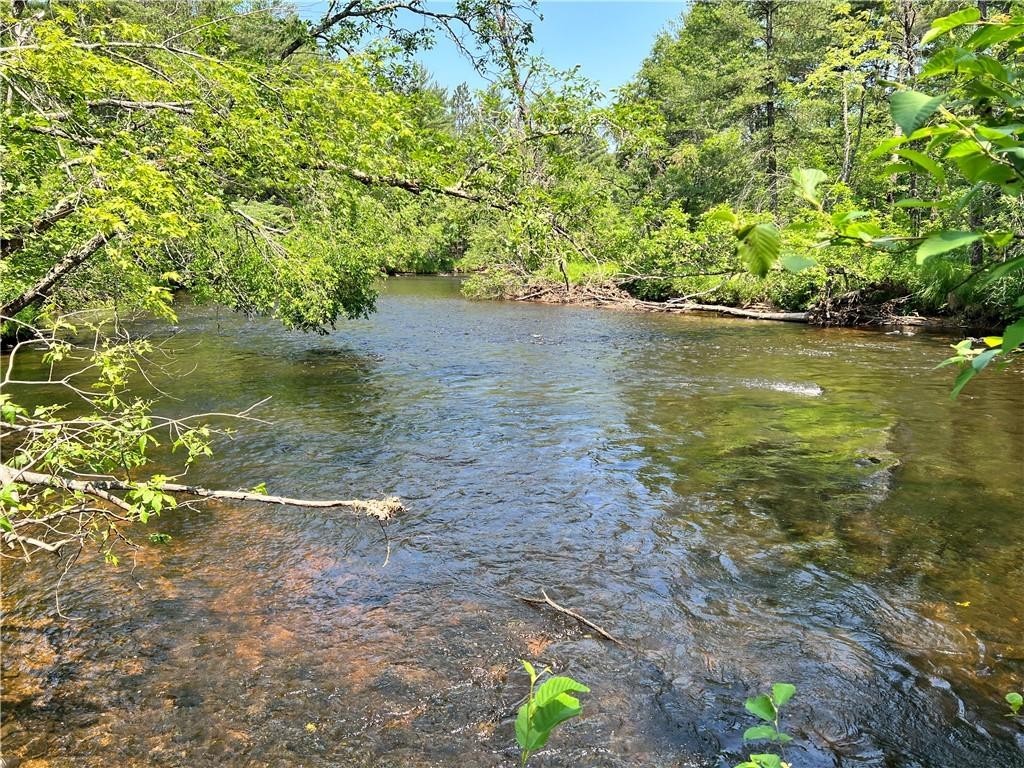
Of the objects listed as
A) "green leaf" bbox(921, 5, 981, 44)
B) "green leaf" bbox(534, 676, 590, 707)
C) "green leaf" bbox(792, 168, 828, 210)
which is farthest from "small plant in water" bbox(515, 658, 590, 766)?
"green leaf" bbox(921, 5, 981, 44)

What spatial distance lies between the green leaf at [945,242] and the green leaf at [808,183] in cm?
26

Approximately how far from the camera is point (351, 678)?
15.7ft

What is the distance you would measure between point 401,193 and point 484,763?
7.40m

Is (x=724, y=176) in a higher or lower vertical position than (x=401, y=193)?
higher

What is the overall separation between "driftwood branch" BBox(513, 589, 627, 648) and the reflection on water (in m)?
0.11

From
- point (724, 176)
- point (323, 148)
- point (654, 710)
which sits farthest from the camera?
point (724, 176)

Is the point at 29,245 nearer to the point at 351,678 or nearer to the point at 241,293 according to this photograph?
the point at 241,293

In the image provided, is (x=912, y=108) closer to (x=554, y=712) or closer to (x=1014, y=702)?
(x=554, y=712)

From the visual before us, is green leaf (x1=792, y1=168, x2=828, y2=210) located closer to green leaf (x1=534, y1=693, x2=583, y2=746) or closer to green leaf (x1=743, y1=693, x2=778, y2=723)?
green leaf (x1=534, y1=693, x2=583, y2=746)

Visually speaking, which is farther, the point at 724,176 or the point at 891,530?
the point at 724,176

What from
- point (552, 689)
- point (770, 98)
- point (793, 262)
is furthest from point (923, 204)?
point (770, 98)

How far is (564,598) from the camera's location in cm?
591

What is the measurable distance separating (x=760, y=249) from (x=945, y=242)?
339mm

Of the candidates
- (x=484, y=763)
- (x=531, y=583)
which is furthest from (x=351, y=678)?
(x=531, y=583)
